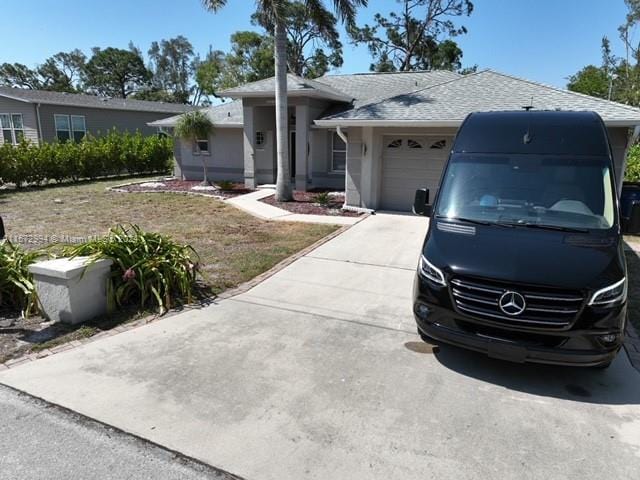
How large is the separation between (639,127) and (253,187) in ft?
42.5

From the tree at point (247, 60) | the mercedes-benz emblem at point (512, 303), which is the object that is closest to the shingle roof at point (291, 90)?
the mercedes-benz emblem at point (512, 303)

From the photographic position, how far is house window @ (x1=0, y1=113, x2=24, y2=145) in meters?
25.9

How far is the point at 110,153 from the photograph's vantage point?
21.2 metres

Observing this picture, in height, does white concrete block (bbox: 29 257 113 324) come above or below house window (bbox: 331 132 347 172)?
below

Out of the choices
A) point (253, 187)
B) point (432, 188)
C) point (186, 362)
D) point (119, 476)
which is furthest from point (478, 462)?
point (253, 187)

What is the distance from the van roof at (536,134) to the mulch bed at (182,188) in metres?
12.0

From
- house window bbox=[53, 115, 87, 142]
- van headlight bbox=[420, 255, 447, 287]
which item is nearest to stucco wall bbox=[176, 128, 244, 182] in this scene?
house window bbox=[53, 115, 87, 142]

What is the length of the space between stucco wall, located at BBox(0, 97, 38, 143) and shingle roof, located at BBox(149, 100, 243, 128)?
11.0 meters

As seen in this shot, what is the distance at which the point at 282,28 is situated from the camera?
13.0 meters

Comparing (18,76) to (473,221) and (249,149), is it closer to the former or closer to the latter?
(249,149)

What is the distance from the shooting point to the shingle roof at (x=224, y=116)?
722 inches

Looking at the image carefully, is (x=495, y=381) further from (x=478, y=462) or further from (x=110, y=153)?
(x=110, y=153)

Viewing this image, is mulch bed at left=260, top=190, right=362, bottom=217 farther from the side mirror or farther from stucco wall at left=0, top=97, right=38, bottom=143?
stucco wall at left=0, top=97, right=38, bottom=143

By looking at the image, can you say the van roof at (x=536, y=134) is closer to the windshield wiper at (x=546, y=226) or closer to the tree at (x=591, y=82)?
the windshield wiper at (x=546, y=226)
